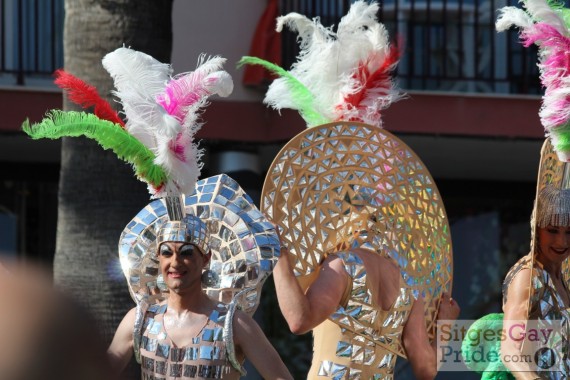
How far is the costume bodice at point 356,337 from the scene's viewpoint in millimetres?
4297

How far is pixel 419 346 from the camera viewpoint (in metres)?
4.46

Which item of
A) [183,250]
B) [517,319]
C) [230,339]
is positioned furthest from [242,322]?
[517,319]

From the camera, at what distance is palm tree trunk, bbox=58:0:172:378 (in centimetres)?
534

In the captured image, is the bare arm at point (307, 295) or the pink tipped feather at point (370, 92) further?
the pink tipped feather at point (370, 92)

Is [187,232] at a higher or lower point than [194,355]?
higher

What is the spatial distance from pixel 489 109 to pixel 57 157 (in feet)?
10.7

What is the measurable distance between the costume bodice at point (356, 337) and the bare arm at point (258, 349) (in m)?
0.76

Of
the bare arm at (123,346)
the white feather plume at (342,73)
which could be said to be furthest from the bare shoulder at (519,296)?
the bare arm at (123,346)

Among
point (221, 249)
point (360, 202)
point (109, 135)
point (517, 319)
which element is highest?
point (109, 135)

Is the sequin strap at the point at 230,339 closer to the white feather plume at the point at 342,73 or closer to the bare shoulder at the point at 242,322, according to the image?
the bare shoulder at the point at 242,322

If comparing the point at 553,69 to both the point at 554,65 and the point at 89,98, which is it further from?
the point at 89,98

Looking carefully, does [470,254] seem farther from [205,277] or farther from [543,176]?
[205,277]

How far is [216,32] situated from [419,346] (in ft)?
16.0

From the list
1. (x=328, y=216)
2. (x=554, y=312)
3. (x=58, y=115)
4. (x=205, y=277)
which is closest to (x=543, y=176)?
(x=554, y=312)
